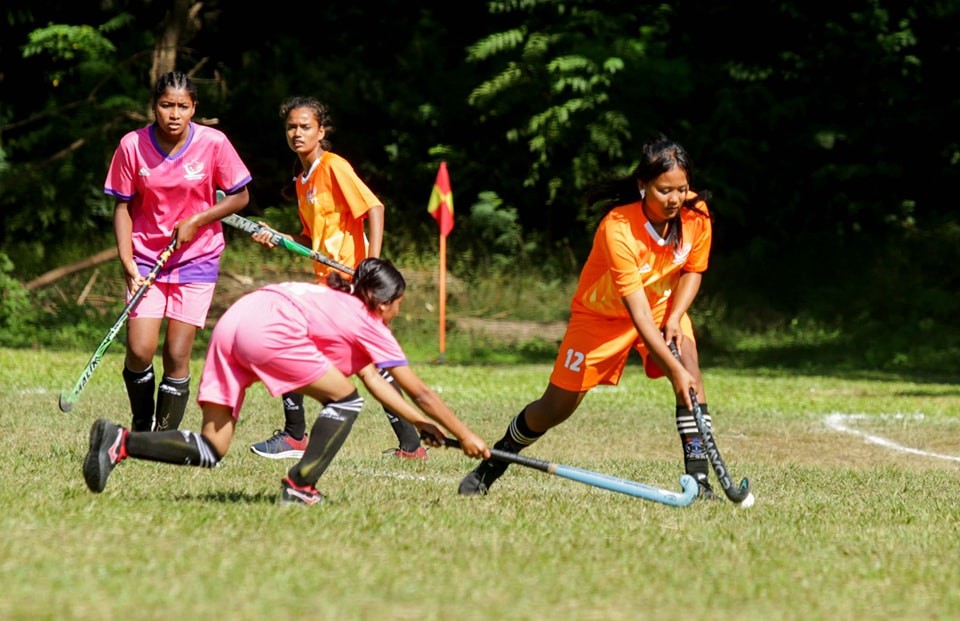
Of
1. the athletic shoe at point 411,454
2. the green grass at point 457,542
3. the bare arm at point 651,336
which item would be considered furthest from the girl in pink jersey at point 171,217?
the bare arm at point 651,336

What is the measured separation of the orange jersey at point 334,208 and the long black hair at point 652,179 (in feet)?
5.15

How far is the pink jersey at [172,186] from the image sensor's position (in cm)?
744

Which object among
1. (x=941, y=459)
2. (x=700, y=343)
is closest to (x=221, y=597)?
(x=941, y=459)

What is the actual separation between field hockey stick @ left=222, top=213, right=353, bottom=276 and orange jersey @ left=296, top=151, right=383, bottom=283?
1.09 feet

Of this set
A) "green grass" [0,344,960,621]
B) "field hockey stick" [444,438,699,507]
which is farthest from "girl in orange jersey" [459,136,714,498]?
"field hockey stick" [444,438,699,507]

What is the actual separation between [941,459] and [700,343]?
11074 mm

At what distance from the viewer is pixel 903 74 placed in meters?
22.3

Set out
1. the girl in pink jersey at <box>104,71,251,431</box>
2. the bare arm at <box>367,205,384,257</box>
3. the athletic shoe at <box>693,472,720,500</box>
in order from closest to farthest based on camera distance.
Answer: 1. the athletic shoe at <box>693,472,720,500</box>
2. the girl in pink jersey at <box>104,71,251,431</box>
3. the bare arm at <box>367,205,384,257</box>

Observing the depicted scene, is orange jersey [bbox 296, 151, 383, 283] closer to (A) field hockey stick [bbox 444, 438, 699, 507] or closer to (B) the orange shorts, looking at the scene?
(B) the orange shorts

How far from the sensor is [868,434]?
1098 cm

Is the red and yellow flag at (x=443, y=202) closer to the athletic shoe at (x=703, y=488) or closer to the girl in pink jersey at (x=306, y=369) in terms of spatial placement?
the athletic shoe at (x=703, y=488)

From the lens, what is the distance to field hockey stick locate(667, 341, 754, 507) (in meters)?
6.36

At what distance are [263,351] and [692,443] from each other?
87.0 inches

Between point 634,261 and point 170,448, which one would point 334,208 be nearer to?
point 634,261
